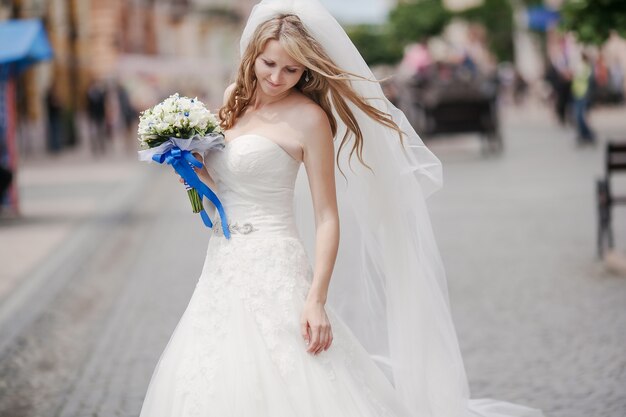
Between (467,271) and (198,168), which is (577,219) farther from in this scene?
(198,168)

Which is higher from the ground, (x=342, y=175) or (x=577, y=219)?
(x=342, y=175)

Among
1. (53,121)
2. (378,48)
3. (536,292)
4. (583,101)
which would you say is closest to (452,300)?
(536,292)

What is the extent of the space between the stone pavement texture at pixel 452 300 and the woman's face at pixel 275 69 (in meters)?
2.20

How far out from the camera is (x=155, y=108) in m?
3.66

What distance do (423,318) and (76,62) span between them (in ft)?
124

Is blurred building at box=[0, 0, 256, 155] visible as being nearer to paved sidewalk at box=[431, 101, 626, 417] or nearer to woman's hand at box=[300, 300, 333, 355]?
paved sidewalk at box=[431, 101, 626, 417]

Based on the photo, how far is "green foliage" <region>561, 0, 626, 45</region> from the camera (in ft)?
28.7

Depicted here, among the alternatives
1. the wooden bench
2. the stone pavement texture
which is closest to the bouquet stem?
the stone pavement texture

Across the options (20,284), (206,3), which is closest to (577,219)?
(20,284)

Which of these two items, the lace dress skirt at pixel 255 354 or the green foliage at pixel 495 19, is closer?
the lace dress skirt at pixel 255 354

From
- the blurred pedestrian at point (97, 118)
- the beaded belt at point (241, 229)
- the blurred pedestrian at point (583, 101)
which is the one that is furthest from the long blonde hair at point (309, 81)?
the blurred pedestrian at point (97, 118)

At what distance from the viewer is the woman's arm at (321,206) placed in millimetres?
3506

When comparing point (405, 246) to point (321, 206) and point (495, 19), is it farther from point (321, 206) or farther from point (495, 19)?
point (495, 19)

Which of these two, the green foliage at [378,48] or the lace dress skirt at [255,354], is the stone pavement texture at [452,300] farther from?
the green foliage at [378,48]
